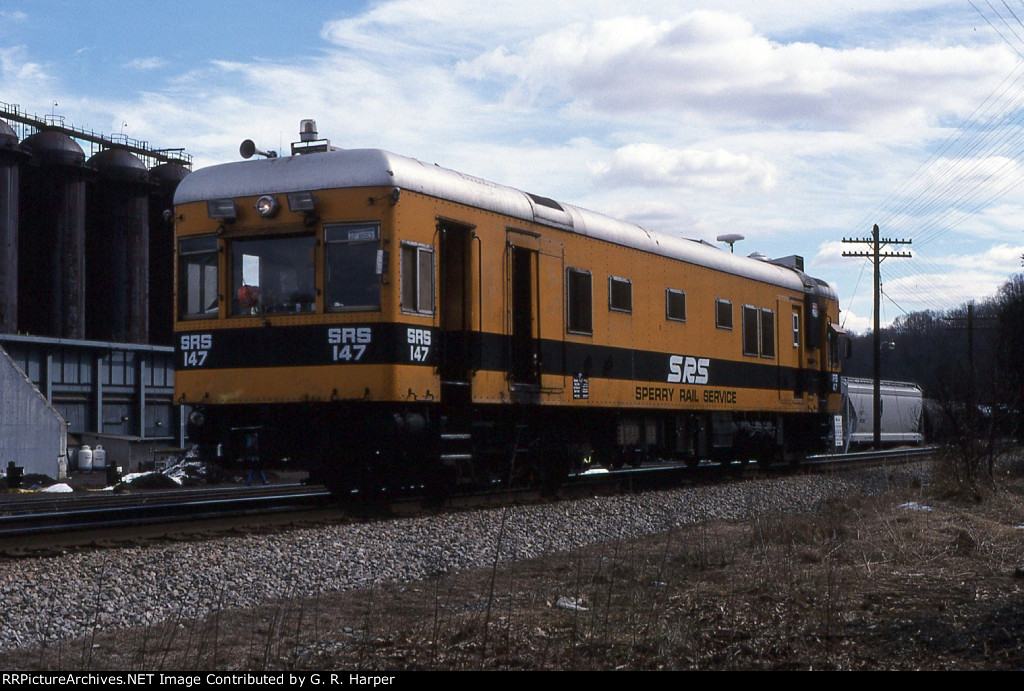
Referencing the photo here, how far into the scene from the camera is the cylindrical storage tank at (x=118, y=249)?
152 feet

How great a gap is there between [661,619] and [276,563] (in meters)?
3.73

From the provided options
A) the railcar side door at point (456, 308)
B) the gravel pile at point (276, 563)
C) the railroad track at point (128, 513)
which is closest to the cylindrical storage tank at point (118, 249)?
the railroad track at point (128, 513)

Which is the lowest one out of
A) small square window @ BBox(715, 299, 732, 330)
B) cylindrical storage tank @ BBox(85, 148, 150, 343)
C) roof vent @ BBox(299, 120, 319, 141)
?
small square window @ BBox(715, 299, 732, 330)

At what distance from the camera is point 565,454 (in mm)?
15062

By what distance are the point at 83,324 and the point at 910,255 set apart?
34.3m

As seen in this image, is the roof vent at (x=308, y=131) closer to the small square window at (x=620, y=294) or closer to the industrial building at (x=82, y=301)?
the small square window at (x=620, y=294)

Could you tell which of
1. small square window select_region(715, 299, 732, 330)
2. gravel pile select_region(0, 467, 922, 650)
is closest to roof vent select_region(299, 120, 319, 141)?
gravel pile select_region(0, 467, 922, 650)

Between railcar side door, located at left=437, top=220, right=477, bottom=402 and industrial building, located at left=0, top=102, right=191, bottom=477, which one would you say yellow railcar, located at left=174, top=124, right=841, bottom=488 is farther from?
industrial building, located at left=0, top=102, right=191, bottom=477

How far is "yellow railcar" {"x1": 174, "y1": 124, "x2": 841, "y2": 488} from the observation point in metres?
11.7

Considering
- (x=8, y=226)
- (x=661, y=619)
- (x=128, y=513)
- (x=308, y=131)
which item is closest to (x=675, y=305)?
(x=308, y=131)

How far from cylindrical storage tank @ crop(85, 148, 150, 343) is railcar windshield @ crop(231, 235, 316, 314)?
117ft

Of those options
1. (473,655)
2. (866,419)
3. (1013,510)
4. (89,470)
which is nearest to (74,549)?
(473,655)

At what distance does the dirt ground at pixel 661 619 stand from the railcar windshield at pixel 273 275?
4105 mm

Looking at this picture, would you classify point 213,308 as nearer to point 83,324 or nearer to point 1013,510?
point 1013,510
